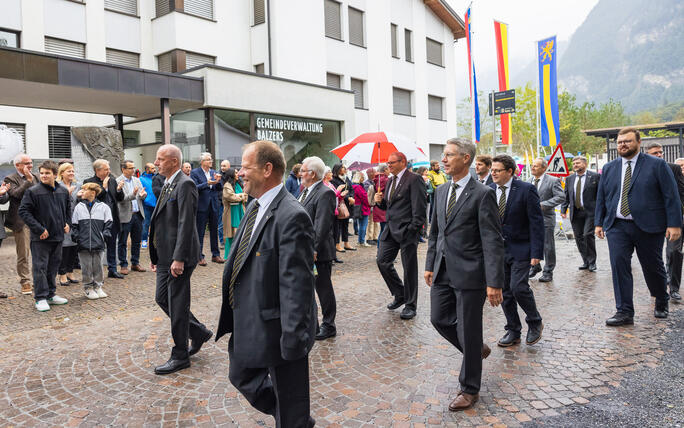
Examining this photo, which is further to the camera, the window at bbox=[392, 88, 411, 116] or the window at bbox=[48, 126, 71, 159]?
the window at bbox=[392, 88, 411, 116]

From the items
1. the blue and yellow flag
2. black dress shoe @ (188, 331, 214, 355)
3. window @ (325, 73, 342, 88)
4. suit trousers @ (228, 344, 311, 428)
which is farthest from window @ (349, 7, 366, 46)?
suit trousers @ (228, 344, 311, 428)

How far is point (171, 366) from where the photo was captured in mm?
4676

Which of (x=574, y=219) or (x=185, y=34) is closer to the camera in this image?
(x=574, y=219)

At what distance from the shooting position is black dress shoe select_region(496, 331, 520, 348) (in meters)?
5.28

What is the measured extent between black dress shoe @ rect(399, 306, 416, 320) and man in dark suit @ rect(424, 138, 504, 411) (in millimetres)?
2162

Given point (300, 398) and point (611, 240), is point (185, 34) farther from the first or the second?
point (300, 398)

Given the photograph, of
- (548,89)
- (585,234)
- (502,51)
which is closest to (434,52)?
(502,51)

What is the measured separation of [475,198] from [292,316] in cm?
203

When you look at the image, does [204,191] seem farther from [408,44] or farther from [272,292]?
[408,44]

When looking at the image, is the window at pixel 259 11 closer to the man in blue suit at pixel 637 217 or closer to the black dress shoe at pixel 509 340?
the man in blue suit at pixel 637 217

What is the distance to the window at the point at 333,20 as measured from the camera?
24.2m

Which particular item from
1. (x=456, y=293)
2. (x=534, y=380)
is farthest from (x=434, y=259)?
(x=534, y=380)

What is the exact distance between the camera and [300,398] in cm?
289

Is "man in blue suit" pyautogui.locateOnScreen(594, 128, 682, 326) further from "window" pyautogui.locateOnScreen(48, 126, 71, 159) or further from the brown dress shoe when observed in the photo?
"window" pyautogui.locateOnScreen(48, 126, 71, 159)
